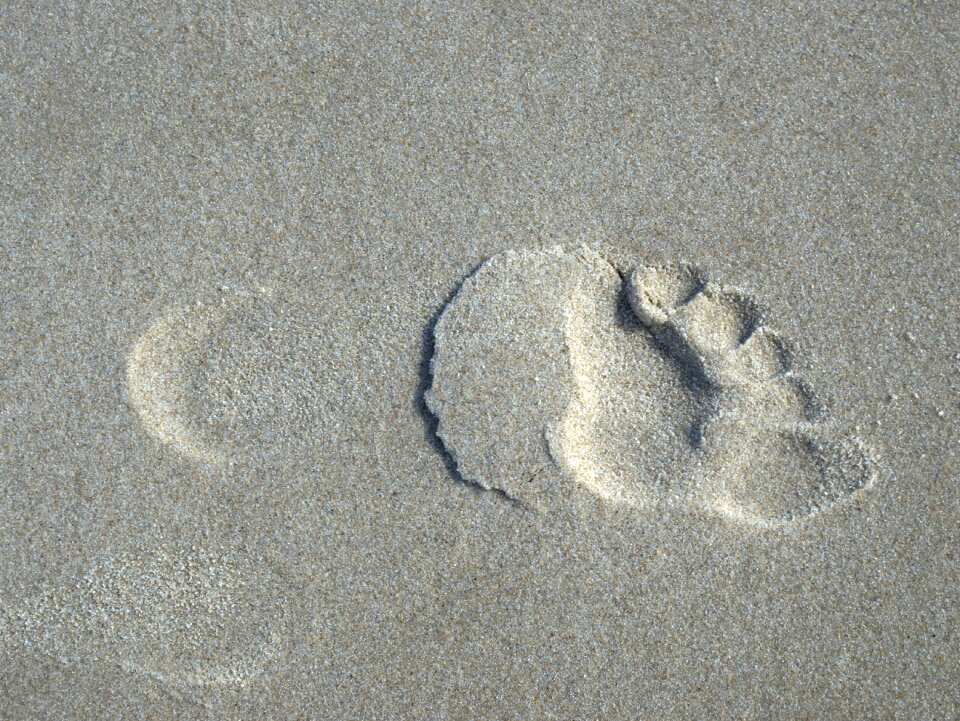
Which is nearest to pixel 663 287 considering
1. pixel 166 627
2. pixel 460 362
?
pixel 460 362

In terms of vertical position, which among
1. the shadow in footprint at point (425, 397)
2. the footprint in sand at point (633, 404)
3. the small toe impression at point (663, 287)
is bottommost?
the shadow in footprint at point (425, 397)

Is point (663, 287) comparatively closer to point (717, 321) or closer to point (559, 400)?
point (717, 321)

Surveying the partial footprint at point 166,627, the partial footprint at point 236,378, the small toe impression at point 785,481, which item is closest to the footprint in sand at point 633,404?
the small toe impression at point 785,481

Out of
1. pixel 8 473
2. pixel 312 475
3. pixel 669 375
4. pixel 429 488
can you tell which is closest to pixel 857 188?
pixel 669 375

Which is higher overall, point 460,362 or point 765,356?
point 765,356

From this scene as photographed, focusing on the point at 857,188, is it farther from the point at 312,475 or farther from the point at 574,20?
the point at 312,475

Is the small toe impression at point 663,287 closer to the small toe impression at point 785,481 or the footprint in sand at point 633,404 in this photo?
the footprint in sand at point 633,404

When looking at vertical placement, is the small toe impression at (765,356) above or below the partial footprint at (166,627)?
above
